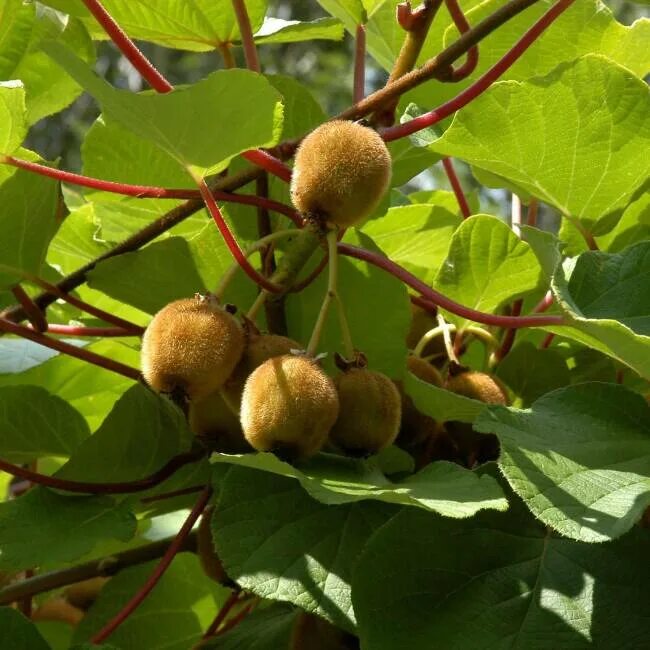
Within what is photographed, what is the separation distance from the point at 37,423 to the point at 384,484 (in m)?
0.32

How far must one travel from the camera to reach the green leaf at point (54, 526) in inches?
28.5

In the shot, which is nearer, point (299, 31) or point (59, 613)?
point (299, 31)

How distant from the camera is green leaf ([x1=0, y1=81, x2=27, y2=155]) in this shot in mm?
698

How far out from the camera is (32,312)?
2.55 feet

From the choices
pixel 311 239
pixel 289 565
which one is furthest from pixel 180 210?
pixel 289 565

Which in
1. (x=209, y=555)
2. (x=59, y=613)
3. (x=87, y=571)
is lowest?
(x=59, y=613)

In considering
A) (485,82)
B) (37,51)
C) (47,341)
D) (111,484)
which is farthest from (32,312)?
(485,82)

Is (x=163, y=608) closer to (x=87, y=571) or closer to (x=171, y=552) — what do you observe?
(x=87, y=571)

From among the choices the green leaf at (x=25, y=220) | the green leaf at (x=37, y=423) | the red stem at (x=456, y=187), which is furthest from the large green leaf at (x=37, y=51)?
the red stem at (x=456, y=187)

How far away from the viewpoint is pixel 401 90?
2.33ft

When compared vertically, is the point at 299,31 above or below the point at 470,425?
above

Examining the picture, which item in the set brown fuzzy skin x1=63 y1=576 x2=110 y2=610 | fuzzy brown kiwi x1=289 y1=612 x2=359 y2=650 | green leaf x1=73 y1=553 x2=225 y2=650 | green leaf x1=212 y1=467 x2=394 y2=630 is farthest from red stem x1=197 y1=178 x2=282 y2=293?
brown fuzzy skin x1=63 y1=576 x2=110 y2=610

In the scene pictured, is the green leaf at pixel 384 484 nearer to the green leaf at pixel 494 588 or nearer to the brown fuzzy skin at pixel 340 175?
the green leaf at pixel 494 588

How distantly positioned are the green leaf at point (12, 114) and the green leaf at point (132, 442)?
193 mm
